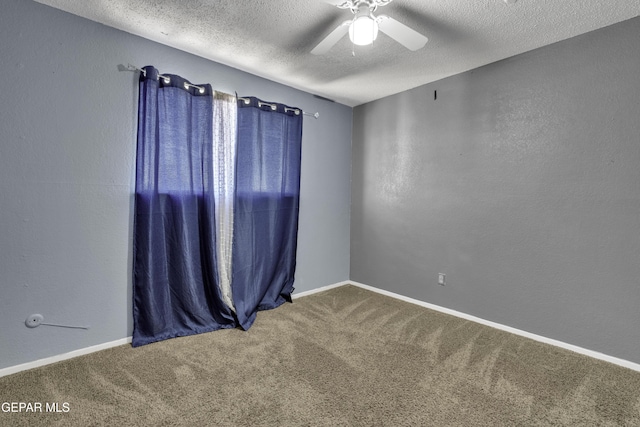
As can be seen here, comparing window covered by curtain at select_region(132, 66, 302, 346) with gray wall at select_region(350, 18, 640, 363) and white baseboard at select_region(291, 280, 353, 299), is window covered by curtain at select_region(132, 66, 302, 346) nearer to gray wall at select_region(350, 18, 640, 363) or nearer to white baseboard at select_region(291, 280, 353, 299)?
white baseboard at select_region(291, 280, 353, 299)

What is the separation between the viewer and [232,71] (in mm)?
2789

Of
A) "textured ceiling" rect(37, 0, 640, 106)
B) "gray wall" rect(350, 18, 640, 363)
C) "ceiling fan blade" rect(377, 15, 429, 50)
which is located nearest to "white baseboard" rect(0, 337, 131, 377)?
"textured ceiling" rect(37, 0, 640, 106)

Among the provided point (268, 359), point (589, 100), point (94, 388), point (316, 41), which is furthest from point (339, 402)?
point (589, 100)

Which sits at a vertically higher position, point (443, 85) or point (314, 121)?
point (443, 85)

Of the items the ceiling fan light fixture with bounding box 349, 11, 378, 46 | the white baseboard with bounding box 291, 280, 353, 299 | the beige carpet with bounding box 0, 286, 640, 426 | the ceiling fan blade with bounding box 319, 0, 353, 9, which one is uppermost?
the ceiling fan blade with bounding box 319, 0, 353, 9

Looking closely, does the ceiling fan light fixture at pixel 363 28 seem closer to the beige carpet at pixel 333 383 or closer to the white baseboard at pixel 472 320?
the beige carpet at pixel 333 383

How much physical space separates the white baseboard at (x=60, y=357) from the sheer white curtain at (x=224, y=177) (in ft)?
2.63

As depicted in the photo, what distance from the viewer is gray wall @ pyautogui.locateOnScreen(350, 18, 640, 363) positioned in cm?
208

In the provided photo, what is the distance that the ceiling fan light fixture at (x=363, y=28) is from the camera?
65.0 inches

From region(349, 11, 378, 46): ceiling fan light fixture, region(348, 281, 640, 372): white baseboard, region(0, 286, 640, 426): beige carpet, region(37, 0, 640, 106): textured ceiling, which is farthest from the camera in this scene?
region(348, 281, 640, 372): white baseboard

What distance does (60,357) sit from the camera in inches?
79.1

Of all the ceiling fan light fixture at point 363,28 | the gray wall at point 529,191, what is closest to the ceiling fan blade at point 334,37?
the ceiling fan light fixture at point 363,28

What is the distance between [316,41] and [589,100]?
2.02 meters

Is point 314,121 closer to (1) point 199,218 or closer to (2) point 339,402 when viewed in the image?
(1) point 199,218
